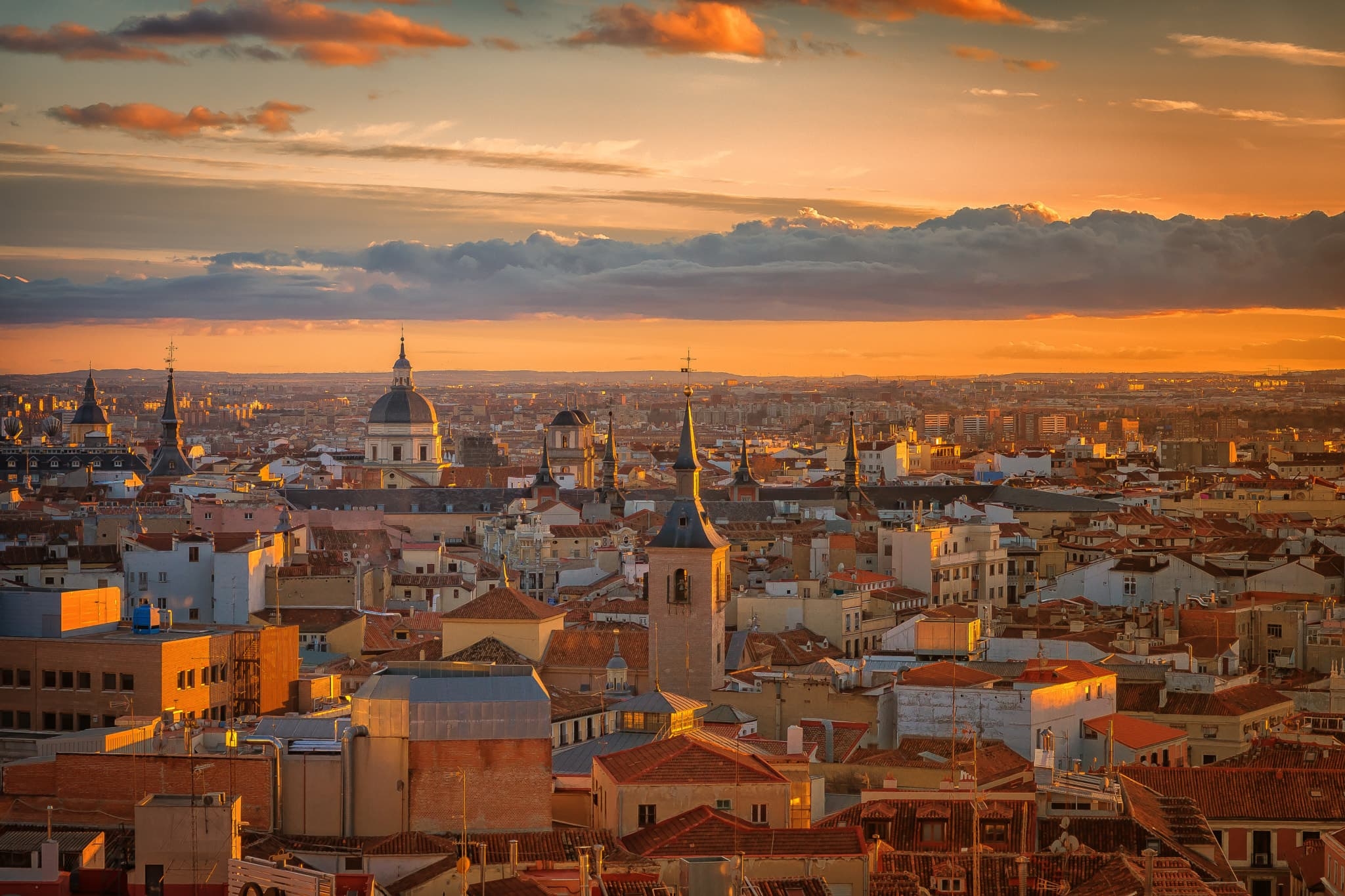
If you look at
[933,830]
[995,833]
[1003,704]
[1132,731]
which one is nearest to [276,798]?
[933,830]

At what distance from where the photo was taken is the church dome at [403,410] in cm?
10238

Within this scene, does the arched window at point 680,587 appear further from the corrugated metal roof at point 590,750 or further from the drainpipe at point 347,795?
the drainpipe at point 347,795

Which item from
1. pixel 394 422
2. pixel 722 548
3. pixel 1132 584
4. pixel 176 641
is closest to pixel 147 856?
pixel 176 641

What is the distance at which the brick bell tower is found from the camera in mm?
35969

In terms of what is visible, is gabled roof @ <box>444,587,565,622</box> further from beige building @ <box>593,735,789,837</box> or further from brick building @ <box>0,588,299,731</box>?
beige building @ <box>593,735,789,837</box>

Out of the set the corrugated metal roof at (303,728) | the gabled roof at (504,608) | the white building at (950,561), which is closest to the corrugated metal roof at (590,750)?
the corrugated metal roof at (303,728)

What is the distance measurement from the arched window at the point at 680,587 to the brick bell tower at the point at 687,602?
0.01 m

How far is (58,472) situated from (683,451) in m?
79.4

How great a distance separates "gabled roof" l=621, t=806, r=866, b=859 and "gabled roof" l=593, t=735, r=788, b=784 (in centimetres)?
143

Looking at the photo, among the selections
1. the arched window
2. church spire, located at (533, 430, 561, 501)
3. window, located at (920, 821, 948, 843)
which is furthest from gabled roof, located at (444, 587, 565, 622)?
church spire, located at (533, 430, 561, 501)

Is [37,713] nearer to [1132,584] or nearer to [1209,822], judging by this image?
[1209,822]

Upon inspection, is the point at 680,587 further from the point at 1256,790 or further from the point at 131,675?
the point at 1256,790

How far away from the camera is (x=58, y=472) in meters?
113

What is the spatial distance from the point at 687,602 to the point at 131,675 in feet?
37.4
